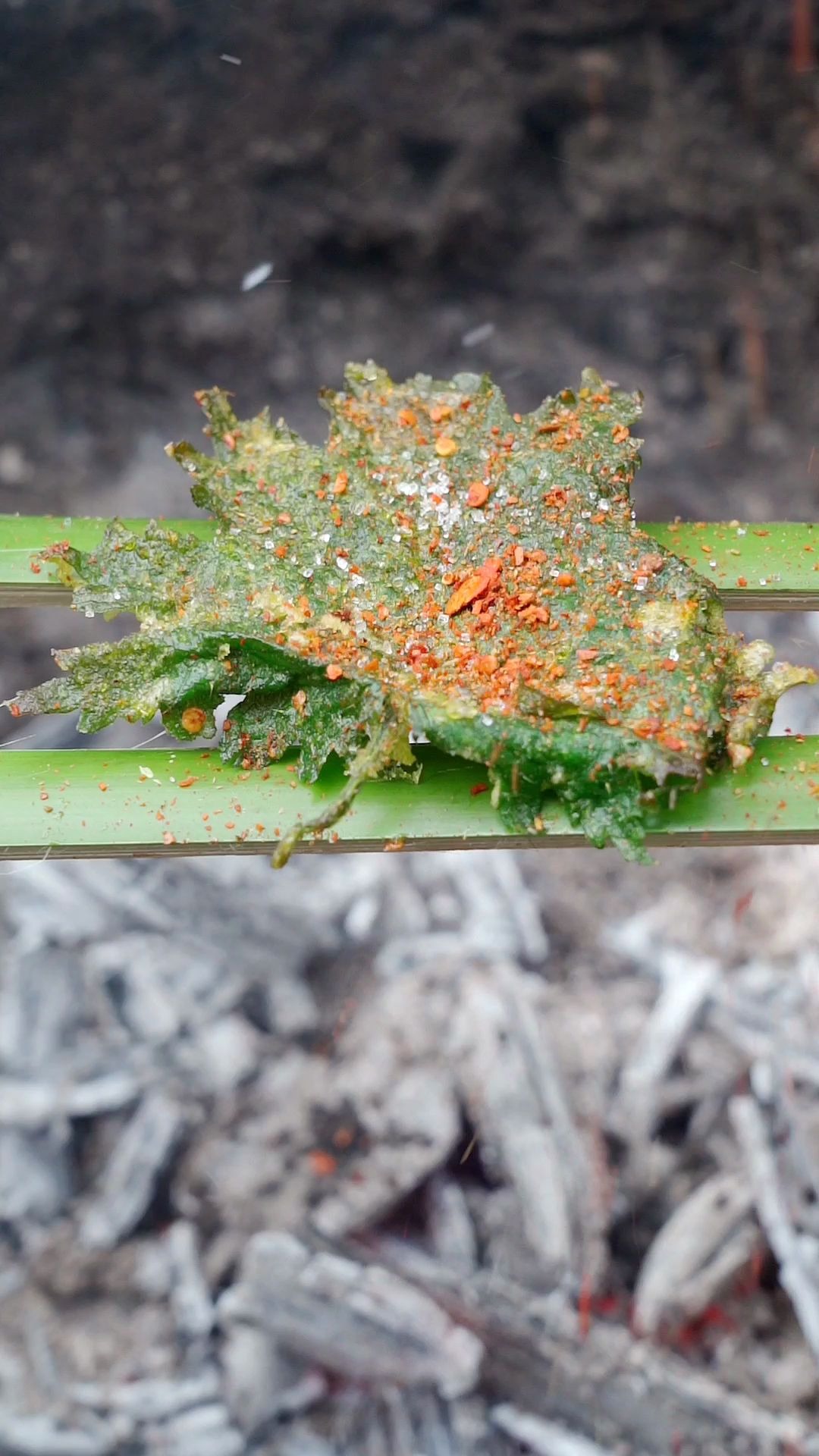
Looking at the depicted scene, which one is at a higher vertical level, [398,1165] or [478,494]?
[478,494]

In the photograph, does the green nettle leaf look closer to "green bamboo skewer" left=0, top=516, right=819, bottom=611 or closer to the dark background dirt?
"green bamboo skewer" left=0, top=516, right=819, bottom=611

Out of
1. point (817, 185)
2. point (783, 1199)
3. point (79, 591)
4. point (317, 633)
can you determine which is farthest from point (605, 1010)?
point (817, 185)

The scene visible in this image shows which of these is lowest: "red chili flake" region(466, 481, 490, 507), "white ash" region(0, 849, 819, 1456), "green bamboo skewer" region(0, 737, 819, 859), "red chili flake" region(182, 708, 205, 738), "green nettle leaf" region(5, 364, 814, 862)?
"white ash" region(0, 849, 819, 1456)

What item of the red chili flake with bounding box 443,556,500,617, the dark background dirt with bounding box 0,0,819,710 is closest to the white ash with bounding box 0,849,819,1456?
the dark background dirt with bounding box 0,0,819,710

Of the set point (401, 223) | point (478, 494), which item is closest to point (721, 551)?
point (478, 494)

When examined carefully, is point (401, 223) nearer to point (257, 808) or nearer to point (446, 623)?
point (446, 623)

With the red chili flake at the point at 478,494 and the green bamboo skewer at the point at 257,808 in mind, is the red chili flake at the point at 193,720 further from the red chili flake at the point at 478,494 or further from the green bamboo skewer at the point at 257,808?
the red chili flake at the point at 478,494
